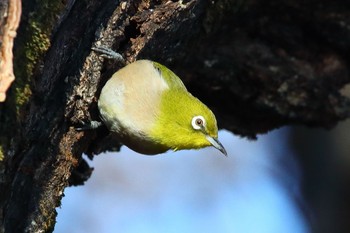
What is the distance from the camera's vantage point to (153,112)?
3521 millimetres

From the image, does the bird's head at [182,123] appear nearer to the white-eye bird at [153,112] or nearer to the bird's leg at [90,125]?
the white-eye bird at [153,112]

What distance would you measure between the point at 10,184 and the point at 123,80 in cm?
98

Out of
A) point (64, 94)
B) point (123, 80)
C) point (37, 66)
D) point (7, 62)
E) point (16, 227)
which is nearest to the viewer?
point (7, 62)

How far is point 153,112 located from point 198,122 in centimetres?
23

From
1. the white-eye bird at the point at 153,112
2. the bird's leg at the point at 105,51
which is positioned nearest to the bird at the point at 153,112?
the white-eye bird at the point at 153,112

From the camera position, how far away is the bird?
348 cm

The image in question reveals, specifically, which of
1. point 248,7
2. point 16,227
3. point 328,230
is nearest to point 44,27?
point 16,227

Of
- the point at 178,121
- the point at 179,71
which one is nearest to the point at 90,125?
the point at 178,121

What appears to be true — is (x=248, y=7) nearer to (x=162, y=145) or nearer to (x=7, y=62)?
(x=162, y=145)

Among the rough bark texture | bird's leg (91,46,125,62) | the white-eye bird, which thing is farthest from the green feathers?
bird's leg (91,46,125,62)

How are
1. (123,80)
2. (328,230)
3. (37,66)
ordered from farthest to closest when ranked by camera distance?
(328,230) → (123,80) → (37,66)

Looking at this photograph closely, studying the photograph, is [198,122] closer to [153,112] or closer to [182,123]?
[182,123]

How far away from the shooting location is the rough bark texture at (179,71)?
9.42 ft

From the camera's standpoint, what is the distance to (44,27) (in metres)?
2.57
